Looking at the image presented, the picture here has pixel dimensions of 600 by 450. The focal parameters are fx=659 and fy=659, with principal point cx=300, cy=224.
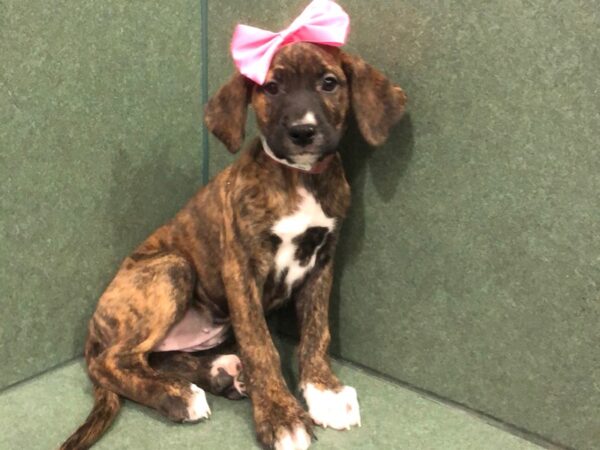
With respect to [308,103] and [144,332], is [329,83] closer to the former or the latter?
[308,103]

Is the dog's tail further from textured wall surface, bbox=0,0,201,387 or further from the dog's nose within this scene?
the dog's nose

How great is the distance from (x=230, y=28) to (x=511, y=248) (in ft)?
3.85

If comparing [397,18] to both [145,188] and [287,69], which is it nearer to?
[287,69]

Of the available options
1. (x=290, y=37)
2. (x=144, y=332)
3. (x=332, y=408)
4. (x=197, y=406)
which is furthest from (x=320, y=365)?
(x=290, y=37)

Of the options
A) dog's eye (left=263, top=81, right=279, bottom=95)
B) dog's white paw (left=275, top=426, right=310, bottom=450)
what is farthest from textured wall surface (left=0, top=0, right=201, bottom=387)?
dog's white paw (left=275, top=426, right=310, bottom=450)

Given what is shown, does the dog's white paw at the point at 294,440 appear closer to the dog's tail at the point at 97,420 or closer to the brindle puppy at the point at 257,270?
the brindle puppy at the point at 257,270

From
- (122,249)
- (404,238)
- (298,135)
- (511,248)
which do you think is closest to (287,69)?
(298,135)

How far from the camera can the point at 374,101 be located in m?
1.72

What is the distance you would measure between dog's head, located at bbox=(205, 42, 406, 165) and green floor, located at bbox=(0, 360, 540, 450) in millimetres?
736

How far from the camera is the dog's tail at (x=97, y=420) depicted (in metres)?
1.63

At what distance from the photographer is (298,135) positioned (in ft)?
5.25

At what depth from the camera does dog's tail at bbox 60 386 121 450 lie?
5.33 feet

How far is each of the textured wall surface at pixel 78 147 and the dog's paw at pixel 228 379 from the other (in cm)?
49

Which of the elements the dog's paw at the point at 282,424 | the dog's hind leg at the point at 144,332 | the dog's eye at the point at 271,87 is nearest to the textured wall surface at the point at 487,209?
the dog's eye at the point at 271,87
